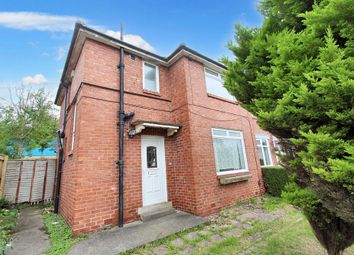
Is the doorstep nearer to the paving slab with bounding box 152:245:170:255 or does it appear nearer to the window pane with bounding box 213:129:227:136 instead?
the paving slab with bounding box 152:245:170:255

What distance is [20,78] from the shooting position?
46.2 ft

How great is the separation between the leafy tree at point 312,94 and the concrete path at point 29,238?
5.27 m

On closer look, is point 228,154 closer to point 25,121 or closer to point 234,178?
point 234,178

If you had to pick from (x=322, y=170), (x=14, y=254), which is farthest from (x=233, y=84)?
(x=14, y=254)

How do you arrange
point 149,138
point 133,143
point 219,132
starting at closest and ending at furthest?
1. point 133,143
2. point 149,138
3. point 219,132

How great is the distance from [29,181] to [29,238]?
15.9ft

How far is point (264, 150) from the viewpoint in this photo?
10297mm

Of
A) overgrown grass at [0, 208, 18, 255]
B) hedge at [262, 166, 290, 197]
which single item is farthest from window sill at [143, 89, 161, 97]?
hedge at [262, 166, 290, 197]

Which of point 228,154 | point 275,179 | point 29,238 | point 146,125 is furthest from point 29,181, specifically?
point 275,179

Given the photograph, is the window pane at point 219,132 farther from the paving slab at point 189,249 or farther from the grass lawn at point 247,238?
the paving slab at point 189,249

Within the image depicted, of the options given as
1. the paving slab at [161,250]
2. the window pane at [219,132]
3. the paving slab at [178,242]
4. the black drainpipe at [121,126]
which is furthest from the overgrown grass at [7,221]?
the window pane at [219,132]

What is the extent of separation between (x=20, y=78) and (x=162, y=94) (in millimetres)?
14679

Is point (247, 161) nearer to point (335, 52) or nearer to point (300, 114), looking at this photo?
point (300, 114)

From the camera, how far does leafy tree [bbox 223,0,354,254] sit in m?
1.72
